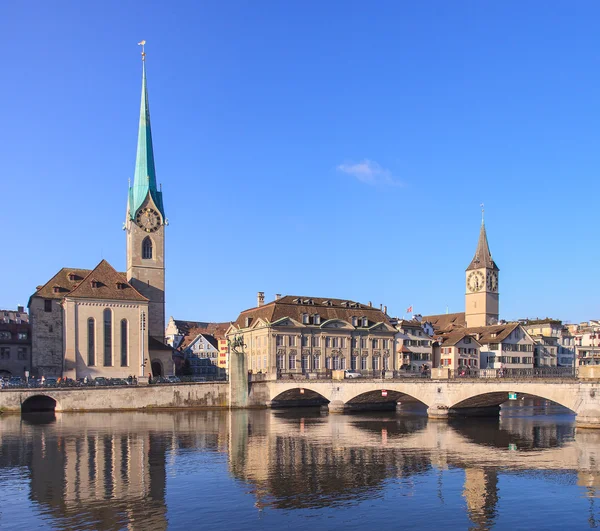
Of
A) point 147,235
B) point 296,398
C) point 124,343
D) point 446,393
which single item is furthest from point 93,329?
point 446,393

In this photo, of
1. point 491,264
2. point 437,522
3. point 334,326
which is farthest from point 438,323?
point 437,522

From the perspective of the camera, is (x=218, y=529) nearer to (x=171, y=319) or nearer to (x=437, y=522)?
(x=437, y=522)

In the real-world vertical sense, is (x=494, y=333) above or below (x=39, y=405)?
above

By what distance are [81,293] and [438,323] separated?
88.0 metres

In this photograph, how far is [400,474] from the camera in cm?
3681

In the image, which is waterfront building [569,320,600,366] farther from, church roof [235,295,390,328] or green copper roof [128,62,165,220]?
green copper roof [128,62,165,220]

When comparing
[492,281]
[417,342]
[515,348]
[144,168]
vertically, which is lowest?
[515,348]

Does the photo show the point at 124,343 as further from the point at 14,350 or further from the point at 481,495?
the point at 481,495

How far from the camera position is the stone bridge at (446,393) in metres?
52.3

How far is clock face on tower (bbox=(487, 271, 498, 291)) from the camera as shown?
5945 inches

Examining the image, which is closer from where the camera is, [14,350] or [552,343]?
[14,350]

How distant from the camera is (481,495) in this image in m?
31.5

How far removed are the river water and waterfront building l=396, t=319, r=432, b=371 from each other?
5161 cm

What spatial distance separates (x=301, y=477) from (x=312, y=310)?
70.0 m
